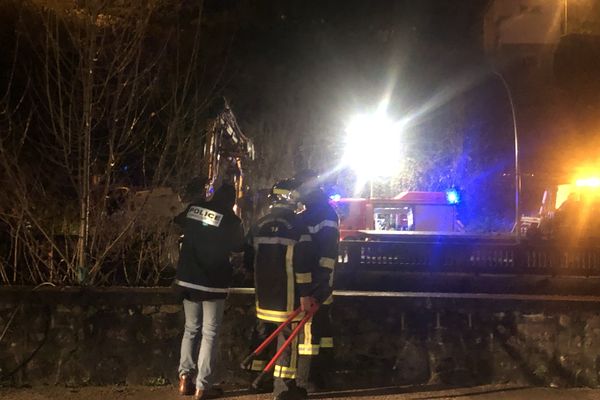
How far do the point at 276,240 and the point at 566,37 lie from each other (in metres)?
35.1

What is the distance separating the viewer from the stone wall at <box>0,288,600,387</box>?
208 inches

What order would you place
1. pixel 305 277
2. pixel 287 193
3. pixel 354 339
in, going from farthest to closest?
pixel 354 339 → pixel 287 193 → pixel 305 277

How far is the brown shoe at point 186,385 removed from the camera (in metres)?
4.93

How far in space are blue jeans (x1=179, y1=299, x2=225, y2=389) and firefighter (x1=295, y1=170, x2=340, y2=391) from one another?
0.74 metres

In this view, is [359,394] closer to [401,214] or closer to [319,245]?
[319,245]

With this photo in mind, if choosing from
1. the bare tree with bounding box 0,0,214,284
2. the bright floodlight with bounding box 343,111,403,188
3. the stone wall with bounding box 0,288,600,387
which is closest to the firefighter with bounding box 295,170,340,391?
the stone wall with bounding box 0,288,600,387

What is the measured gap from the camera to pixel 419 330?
5.49 metres

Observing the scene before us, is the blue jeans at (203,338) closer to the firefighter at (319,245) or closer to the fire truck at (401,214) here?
the firefighter at (319,245)

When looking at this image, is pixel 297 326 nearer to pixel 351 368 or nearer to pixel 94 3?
pixel 351 368

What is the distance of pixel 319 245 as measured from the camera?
4.70 meters

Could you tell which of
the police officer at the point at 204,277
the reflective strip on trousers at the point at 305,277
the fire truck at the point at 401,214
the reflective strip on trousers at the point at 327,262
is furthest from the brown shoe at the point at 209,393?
the fire truck at the point at 401,214

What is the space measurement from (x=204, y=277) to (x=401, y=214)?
13.1 m

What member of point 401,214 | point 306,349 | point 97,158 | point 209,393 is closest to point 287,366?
point 306,349

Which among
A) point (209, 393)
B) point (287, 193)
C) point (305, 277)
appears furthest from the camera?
point (209, 393)
